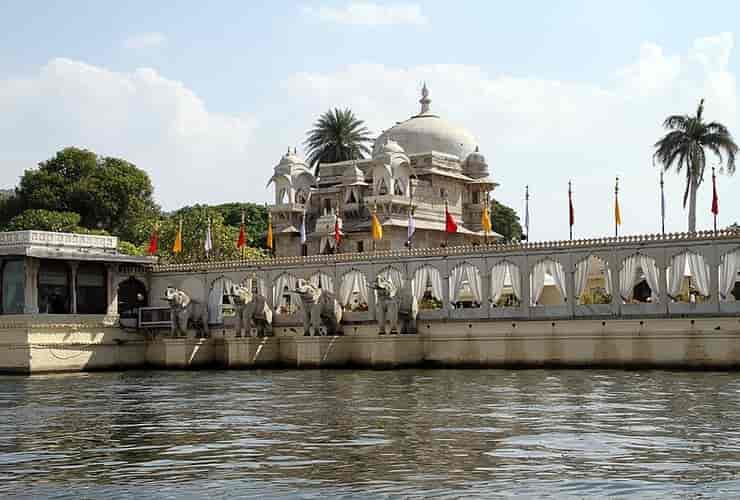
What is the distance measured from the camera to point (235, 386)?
36.2 meters

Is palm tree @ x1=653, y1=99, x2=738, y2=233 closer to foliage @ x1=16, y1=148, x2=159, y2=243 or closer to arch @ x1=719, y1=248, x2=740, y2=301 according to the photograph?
arch @ x1=719, y1=248, x2=740, y2=301

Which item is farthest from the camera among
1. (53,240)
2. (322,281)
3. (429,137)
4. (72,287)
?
(429,137)

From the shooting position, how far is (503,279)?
1748 inches

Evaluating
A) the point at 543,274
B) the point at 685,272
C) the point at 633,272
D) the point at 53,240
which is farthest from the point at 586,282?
the point at 53,240

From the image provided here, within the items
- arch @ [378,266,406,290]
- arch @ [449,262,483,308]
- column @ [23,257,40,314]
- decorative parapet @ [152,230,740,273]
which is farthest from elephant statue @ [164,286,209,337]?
arch @ [449,262,483,308]

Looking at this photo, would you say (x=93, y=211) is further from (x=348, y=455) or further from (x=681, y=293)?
(x=348, y=455)

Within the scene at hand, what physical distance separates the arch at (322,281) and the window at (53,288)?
35.2 ft

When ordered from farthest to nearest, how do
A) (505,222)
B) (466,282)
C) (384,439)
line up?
1. (505,222)
2. (466,282)
3. (384,439)

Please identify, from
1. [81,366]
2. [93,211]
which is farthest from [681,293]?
[93,211]

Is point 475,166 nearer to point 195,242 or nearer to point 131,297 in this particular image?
point 195,242

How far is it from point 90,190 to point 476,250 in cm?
3919

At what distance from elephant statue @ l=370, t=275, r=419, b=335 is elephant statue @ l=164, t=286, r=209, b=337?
9581mm

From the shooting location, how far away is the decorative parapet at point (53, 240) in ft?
160

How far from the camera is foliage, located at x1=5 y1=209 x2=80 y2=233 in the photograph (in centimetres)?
6981
